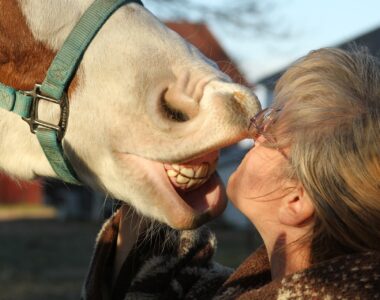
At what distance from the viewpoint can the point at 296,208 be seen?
2.01 metres

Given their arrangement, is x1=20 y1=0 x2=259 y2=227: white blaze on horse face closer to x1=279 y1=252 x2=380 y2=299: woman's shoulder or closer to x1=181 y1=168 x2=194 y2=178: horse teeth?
x1=181 y1=168 x2=194 y2=178: horse teeth

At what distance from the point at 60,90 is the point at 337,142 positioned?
2.52 ft

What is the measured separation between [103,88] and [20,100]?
0.28 metres

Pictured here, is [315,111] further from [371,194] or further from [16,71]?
[16,71]

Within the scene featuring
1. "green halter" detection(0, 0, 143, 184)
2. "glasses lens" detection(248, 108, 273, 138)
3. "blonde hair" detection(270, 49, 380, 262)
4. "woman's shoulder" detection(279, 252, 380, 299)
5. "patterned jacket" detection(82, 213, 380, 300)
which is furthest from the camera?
→ "patterned jacket" detection(82, 213, 380, 300)

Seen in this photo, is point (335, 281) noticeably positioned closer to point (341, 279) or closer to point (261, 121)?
point (341, 279)

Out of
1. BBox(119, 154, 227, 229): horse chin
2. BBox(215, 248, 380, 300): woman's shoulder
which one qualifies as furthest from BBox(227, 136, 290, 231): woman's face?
BBox(215, 248, 380, 300): woman's shoulder

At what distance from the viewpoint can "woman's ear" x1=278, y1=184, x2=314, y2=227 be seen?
198cm

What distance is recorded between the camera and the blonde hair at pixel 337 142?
1.85 m

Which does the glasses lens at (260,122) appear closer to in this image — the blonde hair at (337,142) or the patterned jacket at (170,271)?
the blonde hair at (337,142)

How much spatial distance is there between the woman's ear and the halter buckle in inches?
25.4

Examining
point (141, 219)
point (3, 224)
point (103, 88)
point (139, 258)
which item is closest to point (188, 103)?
point (103, 88)

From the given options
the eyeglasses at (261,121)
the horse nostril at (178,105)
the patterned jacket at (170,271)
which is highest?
the horse nostril at (178,105)

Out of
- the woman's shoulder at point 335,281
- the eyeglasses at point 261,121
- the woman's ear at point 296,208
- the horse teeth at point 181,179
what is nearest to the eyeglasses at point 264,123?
the eyeglasses at point 261,121
